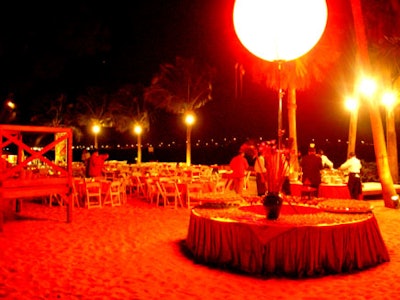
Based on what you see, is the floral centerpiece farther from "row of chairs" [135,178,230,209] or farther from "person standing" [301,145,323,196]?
"row of chairs" [135,178,230,209]

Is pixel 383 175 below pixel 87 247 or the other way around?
the other way around

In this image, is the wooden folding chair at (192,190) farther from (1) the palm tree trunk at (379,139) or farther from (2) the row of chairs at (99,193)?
(1) the palm tree trunk at (379,139)

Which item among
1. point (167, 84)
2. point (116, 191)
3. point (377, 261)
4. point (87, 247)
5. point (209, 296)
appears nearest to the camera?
point (209, 296)

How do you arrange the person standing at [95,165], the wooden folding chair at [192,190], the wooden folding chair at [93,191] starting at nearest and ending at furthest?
the wooden folding chair at [192,190] → the wooden folding chair at [93,191] → the person standing at [95,165]

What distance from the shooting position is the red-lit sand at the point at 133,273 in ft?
17.1

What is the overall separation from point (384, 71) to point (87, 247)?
41.8ft

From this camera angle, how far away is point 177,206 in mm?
12039

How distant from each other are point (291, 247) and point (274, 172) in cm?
103

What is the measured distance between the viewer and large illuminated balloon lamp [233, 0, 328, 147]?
15.1ft

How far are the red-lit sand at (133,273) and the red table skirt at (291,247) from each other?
0.52 ft

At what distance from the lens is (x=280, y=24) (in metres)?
4.71

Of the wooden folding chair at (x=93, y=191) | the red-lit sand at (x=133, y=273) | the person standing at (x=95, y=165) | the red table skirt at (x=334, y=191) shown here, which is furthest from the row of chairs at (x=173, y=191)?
the red table skirt at (x=334, y=191)

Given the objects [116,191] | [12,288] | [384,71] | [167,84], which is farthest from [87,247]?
[167,84]

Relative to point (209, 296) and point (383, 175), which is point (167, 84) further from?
point (209, 296)
